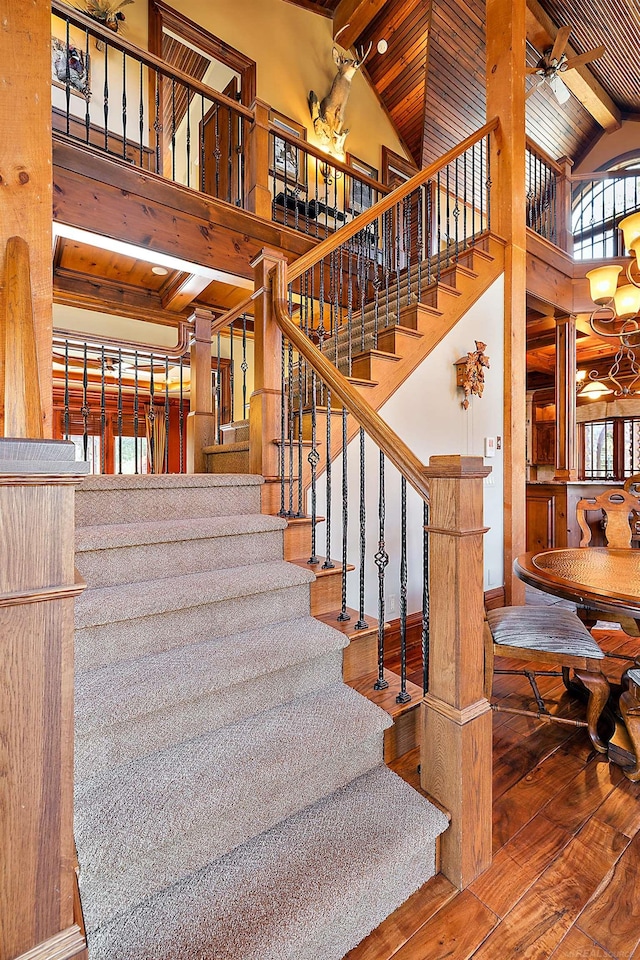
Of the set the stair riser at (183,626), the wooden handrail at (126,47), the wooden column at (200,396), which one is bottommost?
the stair riser at (183,626)

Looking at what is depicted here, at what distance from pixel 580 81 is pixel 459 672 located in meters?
8.06

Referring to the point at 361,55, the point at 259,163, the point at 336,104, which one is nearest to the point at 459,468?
the point at 259,163

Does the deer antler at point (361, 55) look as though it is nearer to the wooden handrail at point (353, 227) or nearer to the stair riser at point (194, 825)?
the wooden handrail at point (353, 227)

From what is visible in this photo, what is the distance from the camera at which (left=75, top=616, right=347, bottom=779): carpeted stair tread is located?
3.68 feet

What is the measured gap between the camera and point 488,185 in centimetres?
347

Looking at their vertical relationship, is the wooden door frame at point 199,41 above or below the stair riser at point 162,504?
above

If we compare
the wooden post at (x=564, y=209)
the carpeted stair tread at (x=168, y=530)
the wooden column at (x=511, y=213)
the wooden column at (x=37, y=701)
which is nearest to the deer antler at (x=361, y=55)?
the wooden column at (x=511, y=213)

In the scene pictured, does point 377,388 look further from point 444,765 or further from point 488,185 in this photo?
point 488,185

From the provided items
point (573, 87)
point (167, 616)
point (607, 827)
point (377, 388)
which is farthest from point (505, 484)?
point (573, 87)

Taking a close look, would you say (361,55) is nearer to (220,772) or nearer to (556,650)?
(556,650)

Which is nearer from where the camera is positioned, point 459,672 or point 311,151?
point 459,672

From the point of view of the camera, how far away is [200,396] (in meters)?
3.14

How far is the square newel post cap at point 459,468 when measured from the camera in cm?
119

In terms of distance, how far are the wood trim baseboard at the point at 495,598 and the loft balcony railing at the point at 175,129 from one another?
330cm
